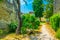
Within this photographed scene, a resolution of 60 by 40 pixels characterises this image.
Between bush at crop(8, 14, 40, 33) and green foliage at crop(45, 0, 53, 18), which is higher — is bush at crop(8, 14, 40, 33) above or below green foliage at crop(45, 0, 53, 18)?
below

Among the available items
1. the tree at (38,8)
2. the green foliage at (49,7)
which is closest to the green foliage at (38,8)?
the tree at (38,8)

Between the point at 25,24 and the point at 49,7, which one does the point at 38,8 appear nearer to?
the point at 49,7

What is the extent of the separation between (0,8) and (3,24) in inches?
45.9

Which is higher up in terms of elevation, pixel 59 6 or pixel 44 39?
pixel 59 6

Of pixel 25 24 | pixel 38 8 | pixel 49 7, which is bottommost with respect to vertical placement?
pixel 25 24

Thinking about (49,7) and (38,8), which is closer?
(49,7)

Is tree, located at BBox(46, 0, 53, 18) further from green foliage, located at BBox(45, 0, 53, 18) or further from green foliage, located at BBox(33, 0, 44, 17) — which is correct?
green foliage, located at BBox(33, 0, 44, 17)

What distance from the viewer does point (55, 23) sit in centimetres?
1462

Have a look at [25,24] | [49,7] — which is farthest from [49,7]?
[25,24]

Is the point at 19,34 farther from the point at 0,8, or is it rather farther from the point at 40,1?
the point at 40,1

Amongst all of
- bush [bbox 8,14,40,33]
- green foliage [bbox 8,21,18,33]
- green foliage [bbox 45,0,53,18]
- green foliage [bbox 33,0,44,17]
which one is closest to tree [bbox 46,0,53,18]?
green foliage [bbox 45,0,53,18]

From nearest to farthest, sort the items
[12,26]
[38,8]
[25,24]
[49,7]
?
1. [12,26]
2. [25,24]
3. [49,7]
4. [38,8]

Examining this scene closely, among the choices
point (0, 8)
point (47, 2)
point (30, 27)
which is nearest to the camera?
point (0, 8)

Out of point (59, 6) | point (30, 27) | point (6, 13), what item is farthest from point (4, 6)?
point (59, 6)
